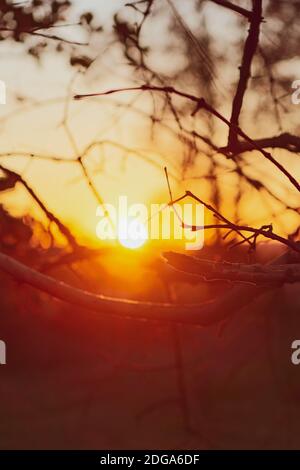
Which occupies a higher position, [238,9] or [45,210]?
→ [238,9]

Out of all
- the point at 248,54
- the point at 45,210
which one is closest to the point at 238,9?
the point at 248,54

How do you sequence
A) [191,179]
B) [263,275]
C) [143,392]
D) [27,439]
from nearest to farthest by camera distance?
[263,275], [191,179], [27,439], [143,392]

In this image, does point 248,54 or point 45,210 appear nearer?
point 248,54

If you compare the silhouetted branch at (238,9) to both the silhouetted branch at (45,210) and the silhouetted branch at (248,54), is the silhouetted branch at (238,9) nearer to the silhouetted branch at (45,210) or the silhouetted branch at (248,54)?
the silhouetted branch at (248,54)

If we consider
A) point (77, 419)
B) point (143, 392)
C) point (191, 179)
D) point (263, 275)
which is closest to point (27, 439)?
point (77, 419)

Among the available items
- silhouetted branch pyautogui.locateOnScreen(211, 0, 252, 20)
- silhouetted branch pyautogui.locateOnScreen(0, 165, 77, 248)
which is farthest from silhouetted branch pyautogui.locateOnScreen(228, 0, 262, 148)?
silhouetted branch pyautogui.locateOnScreen(0, 165, 77, 248)

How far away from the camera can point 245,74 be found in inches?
72.2

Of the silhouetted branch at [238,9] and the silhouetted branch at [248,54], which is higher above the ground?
the silhouetted branch at [238,9]

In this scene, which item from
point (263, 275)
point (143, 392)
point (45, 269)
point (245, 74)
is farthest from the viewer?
point (143, 392)

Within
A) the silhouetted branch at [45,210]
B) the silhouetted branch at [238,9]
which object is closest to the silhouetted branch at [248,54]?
the silhouetted branch at [238,9]

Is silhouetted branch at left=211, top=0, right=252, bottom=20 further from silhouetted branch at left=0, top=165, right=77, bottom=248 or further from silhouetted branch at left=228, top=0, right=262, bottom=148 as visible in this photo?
silhouetted branch at left=0, top=165, right=77, bottom=248

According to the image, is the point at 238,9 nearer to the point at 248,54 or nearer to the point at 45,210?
the point at 248,54
